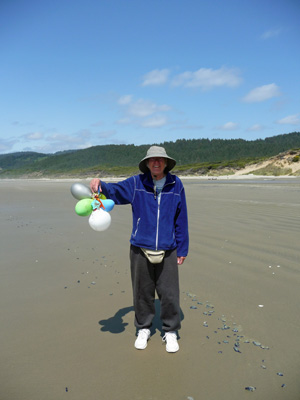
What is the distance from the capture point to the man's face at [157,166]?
→ 310 cm

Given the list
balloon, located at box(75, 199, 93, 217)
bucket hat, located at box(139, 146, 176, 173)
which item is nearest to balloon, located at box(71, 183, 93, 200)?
balloon, located at box(75, 199, 93, 217)

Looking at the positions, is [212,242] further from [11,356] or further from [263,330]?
[11,356]

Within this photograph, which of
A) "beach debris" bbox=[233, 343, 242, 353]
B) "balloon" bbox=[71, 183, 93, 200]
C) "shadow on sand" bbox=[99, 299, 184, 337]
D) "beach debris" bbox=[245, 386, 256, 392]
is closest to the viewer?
"beach debris" bbox=[245, 386, 256, 392]

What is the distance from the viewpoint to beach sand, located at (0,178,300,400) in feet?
8.20

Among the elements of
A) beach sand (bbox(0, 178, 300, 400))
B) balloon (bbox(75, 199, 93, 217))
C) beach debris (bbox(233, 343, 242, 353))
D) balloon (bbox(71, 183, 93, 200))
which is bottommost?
beach debris (bbox(233, 343, 242, 353))

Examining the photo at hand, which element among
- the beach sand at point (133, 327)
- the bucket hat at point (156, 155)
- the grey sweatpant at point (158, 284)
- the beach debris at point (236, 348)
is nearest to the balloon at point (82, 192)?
the bucket hat at point (156, 155)

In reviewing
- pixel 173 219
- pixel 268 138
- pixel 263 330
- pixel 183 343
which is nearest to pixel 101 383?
pixel 183 343

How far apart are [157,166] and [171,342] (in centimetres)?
177

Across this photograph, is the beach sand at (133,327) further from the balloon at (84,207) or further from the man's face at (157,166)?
the man's face at (157,166)

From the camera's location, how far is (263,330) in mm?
3287

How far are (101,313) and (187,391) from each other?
157 cm

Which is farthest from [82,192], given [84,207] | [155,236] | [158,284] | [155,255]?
[158,284]

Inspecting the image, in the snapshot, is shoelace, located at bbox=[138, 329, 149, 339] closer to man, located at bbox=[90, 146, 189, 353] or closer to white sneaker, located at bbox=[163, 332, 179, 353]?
man, located at bbox=[90, 146, 189, 353]

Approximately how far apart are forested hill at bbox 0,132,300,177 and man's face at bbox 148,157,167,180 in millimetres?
96388
